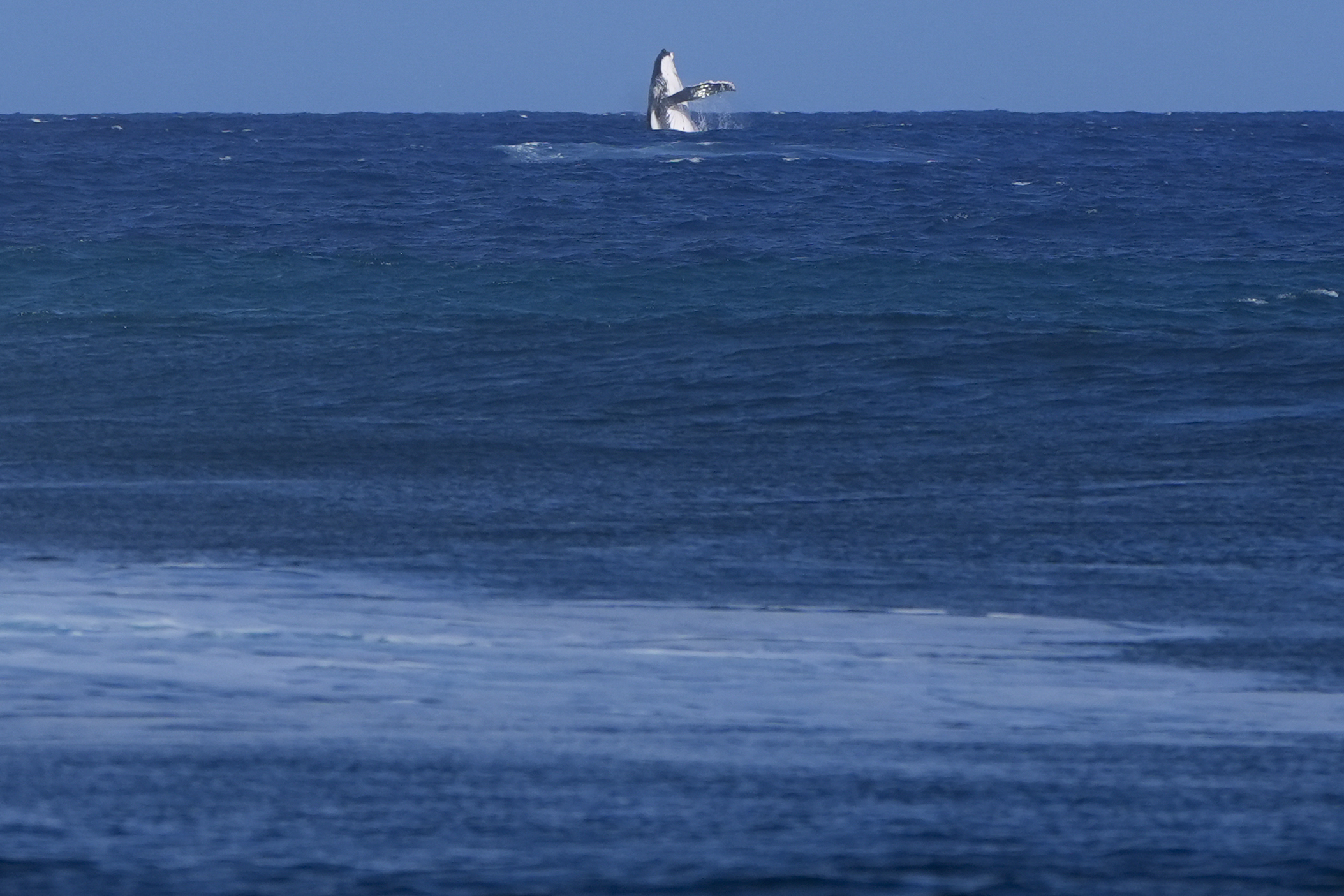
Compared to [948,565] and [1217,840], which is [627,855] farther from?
[948,565]

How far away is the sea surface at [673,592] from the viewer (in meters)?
4.35

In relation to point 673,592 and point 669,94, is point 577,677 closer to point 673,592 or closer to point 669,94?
point 673,592

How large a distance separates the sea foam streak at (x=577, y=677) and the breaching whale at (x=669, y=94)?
1604 inches

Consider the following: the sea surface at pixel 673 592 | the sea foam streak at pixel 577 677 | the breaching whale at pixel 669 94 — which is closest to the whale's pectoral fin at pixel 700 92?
the breaching whale at pixel 669 94

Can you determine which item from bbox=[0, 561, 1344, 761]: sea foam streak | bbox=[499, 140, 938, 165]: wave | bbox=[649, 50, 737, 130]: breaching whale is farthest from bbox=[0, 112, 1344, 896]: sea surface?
bbox=[649, 50, 737, 130]: breaching whale

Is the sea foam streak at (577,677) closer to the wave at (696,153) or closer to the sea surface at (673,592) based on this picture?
the sea surface at (673,592)

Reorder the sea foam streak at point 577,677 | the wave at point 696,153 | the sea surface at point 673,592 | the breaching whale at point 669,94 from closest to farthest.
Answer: the sea surface at point 673,592
the sea foam streak at point 577,677
the wave at point 696,153
the breaching whale at point 669,94

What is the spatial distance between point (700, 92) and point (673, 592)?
42.4 meters

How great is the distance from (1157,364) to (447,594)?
23.9 ft

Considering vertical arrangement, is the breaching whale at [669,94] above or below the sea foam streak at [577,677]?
above

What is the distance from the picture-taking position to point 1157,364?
12.7m

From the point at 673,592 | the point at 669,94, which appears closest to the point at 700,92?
the point at 669,94

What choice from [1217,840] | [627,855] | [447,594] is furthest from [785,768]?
[447,594]

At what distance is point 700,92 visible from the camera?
4806 centimetres
